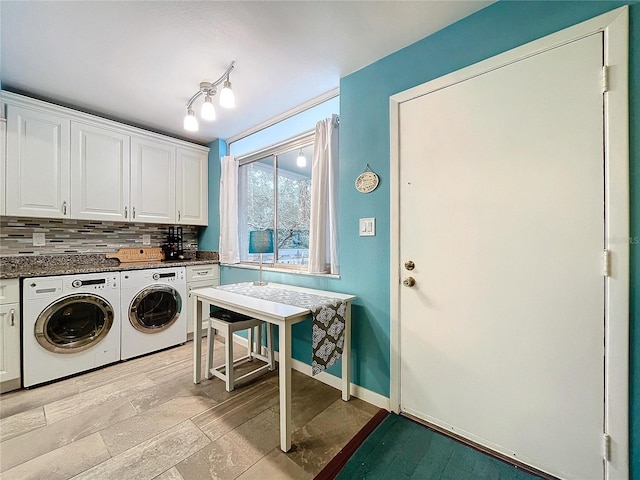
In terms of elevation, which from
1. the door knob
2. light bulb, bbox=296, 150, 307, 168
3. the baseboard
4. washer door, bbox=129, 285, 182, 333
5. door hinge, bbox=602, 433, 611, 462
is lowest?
the baseboard

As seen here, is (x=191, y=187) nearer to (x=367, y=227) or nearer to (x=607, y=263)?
(x=367, y=227)

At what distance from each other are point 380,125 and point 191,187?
8.19 feet

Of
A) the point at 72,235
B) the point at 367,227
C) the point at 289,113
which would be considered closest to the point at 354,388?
the point at 367,227

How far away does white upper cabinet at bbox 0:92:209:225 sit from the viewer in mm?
2162

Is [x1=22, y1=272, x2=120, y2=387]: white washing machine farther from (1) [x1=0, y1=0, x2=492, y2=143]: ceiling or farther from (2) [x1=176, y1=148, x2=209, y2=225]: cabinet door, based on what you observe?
(1) [x1=0, y1=0, x2=492, y2=143]: ceiling

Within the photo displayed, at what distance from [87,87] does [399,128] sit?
8.36 feet

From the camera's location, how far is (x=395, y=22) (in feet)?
4.98

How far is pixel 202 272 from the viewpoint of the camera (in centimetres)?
307

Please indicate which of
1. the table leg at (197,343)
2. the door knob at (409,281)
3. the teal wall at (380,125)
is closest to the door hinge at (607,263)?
the door knob at (409,281)

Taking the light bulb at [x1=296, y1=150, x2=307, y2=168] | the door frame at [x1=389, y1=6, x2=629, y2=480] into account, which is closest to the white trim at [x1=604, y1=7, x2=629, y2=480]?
the door frame at [x1=389, y1=6, x2=629, y2=480]

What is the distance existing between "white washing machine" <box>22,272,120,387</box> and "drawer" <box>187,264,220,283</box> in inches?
26.1

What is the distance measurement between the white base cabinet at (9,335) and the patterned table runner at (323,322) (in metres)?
1.77

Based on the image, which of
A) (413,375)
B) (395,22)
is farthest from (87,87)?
(413,375)

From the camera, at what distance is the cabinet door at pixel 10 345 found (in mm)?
1923
